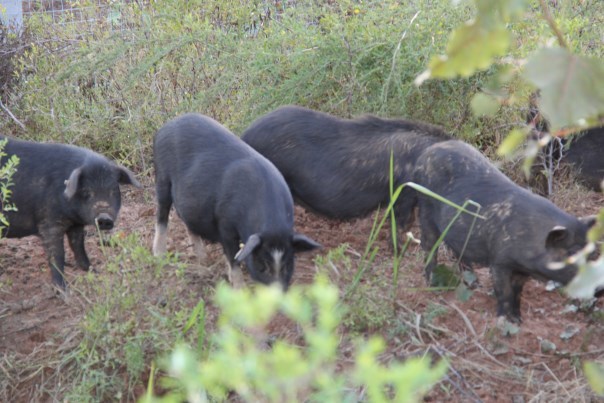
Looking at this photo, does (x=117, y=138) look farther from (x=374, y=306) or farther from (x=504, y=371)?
(x=504, y=371)

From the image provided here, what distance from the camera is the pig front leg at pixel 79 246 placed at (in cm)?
587

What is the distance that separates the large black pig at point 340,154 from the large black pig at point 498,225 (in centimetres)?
25

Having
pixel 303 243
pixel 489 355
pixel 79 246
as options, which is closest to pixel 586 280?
pixel 489 355

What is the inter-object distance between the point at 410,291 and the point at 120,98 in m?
4.33

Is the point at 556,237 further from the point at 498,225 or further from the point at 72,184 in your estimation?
the point at 72,184

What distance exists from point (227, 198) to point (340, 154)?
36.6 inches

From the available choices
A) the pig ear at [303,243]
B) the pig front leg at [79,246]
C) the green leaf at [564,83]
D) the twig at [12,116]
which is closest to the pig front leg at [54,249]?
the pig front leg at [79,246]

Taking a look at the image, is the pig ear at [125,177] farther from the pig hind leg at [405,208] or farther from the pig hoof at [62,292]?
the pig hind leg at [405,208]

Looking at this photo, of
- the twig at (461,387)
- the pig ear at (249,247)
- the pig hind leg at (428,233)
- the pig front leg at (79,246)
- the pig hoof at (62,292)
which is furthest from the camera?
the pig front leg at (79,246)

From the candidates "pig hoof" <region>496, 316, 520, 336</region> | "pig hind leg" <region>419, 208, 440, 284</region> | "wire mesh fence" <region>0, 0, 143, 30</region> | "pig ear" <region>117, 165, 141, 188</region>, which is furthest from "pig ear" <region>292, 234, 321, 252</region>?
"wire mesh fence" <region>0, 0, 143, 30</region>

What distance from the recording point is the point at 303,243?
502cm

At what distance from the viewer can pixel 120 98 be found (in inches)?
329

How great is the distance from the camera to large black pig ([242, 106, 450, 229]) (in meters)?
5.76

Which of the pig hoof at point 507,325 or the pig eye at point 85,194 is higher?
the pig eye at point 85,194
